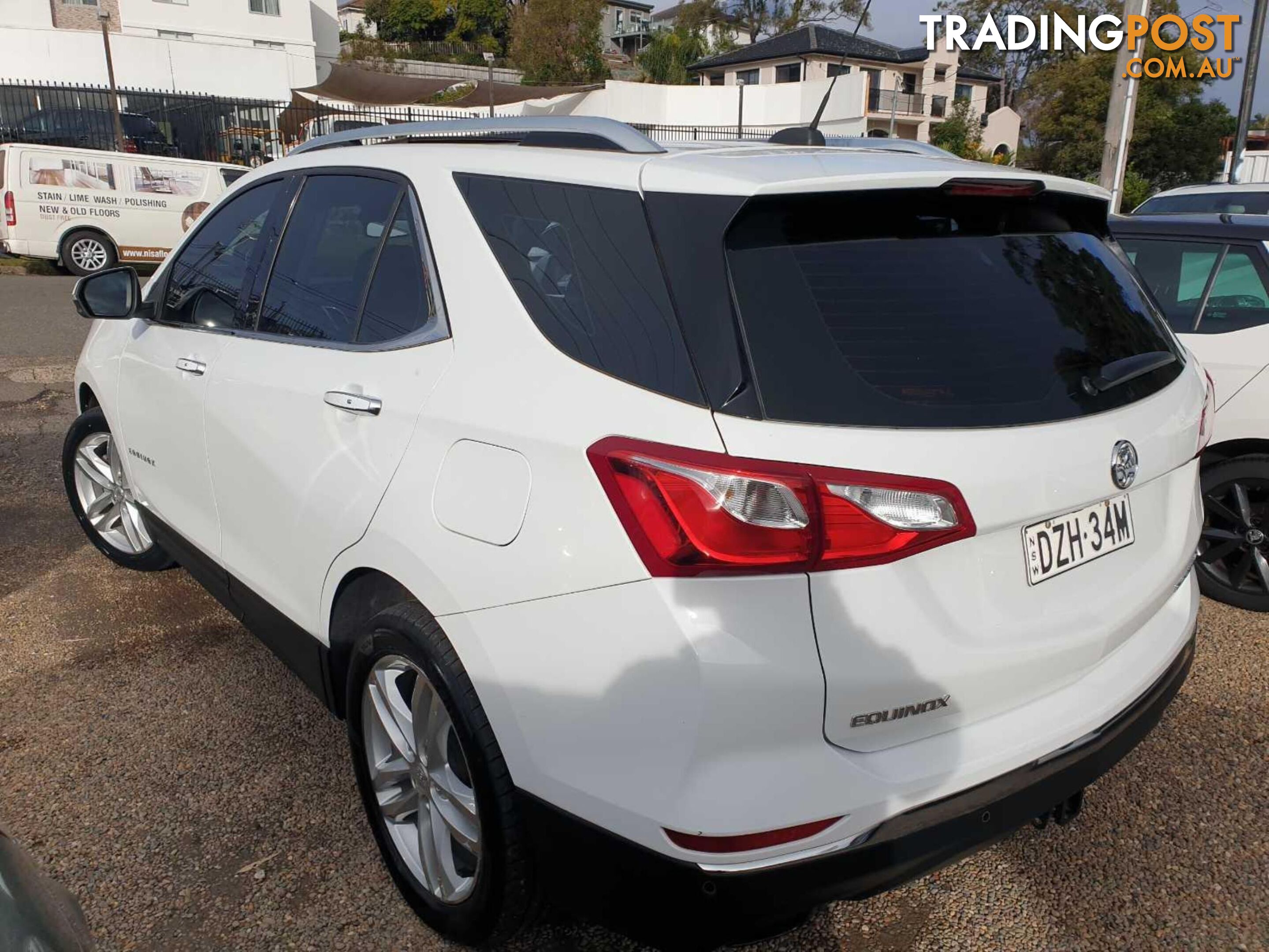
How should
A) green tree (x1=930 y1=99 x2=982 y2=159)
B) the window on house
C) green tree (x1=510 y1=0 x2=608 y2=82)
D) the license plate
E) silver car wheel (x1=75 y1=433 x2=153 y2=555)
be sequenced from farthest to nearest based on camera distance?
1. green tree (x1=510 y1=0 x2=608 y2=82)
2. the window on house
3. green tree (x1=930 y1=99 x2=982 y2=159)
4. silver car wheel (x1=75 y1=433 x2=153 y2=555)
5. the license plate

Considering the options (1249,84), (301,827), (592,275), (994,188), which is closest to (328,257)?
(592,275)

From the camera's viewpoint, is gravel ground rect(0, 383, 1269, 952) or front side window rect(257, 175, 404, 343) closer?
gravel ground rect(0, 383, 1269, 952)

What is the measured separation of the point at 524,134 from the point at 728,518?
1226mm

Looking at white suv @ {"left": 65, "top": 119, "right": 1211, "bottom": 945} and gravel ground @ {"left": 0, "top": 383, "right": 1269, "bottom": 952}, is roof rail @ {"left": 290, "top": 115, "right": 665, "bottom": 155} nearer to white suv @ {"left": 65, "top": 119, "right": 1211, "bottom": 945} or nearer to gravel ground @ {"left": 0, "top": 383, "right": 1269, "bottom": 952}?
white suv @ {"left": 65, "top": 119, "right": 1211, "bottom": 945}

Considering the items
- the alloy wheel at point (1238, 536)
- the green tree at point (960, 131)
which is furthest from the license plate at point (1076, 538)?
the green tree at point (960, 131)

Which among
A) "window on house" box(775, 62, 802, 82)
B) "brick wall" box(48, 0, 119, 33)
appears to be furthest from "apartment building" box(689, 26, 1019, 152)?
"brick wall" box(48, 0, 119, 33)

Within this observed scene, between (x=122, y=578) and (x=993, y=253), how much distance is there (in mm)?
3861

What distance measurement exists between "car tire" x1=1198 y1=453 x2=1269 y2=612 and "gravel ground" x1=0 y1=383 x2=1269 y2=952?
0.34 meters

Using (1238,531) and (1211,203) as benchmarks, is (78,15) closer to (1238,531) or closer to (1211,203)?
(1211,203)

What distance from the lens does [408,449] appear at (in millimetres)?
2100

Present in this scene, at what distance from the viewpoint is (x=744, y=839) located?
65.6 inches

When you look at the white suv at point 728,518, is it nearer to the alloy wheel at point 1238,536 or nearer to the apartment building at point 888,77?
the alloy wheel at point 1238,536

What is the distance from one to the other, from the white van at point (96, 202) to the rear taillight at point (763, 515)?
47.8ft

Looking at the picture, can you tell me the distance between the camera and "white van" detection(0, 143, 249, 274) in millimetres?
14422
